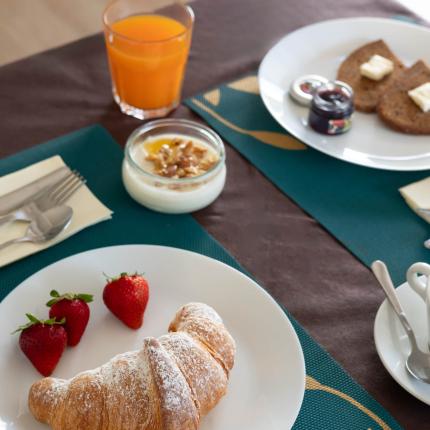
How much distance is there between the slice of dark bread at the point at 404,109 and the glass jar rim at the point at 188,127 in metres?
0.38

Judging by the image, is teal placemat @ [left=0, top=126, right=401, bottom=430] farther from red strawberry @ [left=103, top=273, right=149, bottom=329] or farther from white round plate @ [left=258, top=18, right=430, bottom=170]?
white round plate @ [left=258, top=18, right=430, bottom=170]

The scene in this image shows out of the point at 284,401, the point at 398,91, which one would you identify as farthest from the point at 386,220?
the point at 284,401

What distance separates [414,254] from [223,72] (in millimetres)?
639

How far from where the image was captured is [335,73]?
5.19 feet

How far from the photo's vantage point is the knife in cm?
119

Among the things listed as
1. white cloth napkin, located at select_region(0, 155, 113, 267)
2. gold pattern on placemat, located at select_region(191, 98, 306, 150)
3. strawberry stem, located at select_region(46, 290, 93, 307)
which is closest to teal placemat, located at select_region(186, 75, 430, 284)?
gold pattern on placemat, located at select_region(191, 98, 306, 150)

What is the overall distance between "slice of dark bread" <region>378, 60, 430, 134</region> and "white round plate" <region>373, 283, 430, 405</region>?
0.45 meters

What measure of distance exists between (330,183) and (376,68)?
1.20 ft

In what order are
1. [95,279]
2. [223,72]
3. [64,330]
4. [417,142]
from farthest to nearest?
[223,72] < [417,142] < [95,279] < [64,330]

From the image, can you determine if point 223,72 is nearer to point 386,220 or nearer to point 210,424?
point 386,220

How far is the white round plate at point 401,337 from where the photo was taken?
955mm

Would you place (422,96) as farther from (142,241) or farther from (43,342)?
(43,342)

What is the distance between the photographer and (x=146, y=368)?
857mm

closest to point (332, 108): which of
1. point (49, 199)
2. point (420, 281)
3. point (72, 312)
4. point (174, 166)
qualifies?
point (174, 166)
